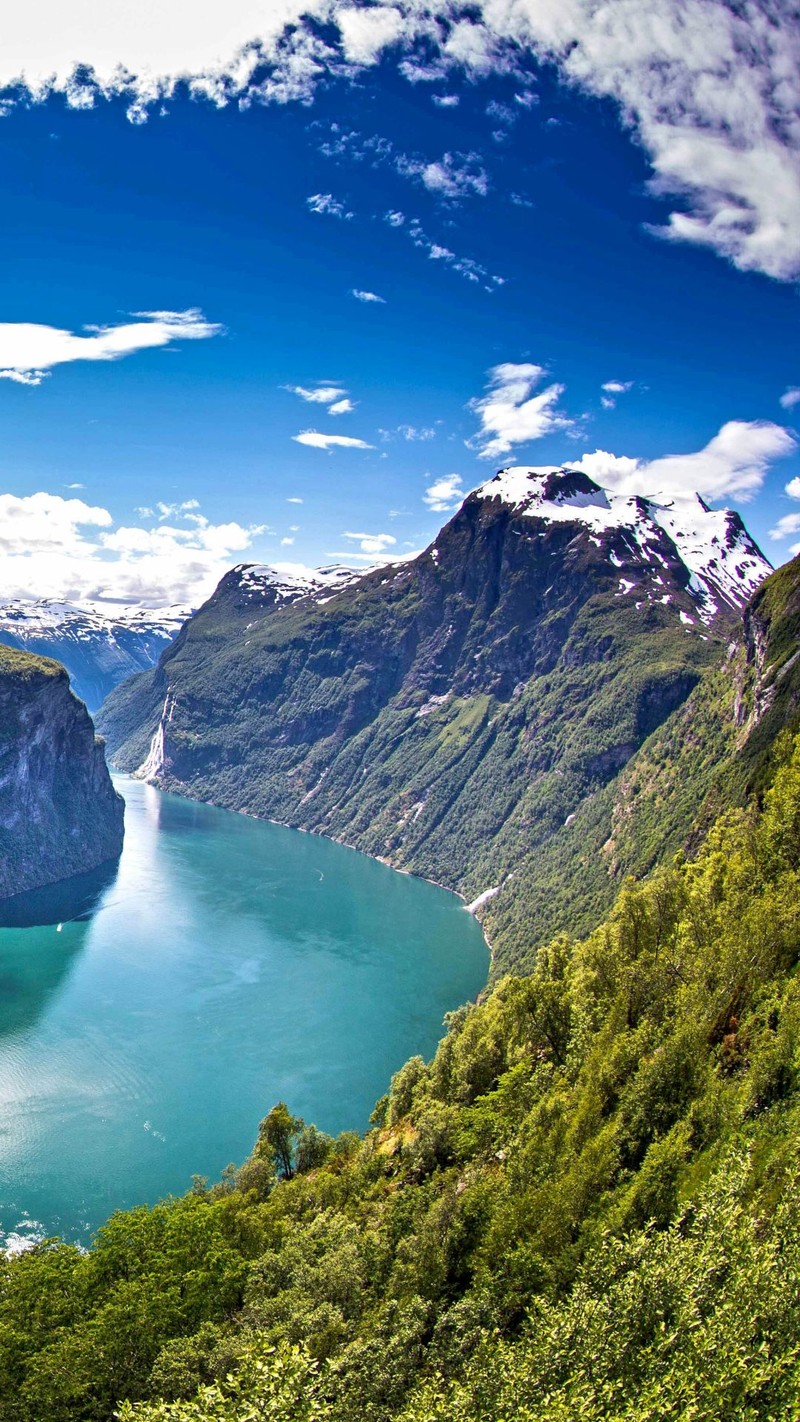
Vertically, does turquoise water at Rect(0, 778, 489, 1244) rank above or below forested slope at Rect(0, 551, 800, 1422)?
below

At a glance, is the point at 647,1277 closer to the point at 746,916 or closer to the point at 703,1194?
the point at 703,1194

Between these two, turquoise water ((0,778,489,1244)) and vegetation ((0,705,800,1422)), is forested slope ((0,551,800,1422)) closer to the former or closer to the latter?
vegetation ((0,705,800,1422))

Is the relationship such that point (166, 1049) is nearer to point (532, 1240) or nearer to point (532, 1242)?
point (532, 1240)

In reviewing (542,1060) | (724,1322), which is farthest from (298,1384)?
(542,1060)

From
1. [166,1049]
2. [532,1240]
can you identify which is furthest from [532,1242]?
[166,1049]

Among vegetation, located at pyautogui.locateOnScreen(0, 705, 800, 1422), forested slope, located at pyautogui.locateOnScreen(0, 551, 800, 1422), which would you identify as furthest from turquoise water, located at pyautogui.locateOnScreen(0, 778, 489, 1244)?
vegetation, located at pyautogui.locateOnScreen(0, 705, 800, 1422)

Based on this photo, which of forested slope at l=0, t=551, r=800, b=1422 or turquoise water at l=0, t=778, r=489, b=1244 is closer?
forested slope at l=0, t=551, r=800, b=1422
